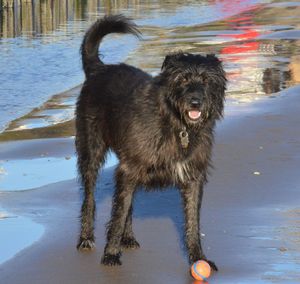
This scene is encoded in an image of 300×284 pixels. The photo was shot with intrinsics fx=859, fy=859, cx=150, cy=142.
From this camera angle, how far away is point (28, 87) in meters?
16.0

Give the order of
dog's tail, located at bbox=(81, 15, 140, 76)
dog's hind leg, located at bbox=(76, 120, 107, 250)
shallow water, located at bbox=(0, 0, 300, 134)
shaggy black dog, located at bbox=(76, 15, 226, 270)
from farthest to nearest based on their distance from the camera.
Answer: shallow water, located at bbox=(0, 0, 300, 134) < dog's tail, located at bbox=(81, 15, 140, 76) < dog's hind leg, located at bbox=(76, 120, 107, 250) < shaggy black dog, located at bbox=(76, 15, 226, 270)

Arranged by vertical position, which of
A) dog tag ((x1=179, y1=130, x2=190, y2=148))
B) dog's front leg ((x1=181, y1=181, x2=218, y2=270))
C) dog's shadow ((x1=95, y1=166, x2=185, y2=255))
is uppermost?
dog tag ((x1=179, y1=130, x2=190, y2=148))

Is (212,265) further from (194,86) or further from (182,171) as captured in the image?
(194,86)

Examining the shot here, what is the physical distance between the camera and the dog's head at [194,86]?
5465 mm

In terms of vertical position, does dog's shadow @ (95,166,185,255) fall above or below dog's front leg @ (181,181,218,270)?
below

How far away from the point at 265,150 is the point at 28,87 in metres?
7.58

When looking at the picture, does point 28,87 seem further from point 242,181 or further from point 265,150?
point 242,181

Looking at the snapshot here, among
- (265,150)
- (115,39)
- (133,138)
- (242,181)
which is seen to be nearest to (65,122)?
(265,150)

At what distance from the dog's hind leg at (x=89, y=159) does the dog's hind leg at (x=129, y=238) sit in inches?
11.9

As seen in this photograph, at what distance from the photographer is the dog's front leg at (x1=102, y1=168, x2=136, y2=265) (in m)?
6.04

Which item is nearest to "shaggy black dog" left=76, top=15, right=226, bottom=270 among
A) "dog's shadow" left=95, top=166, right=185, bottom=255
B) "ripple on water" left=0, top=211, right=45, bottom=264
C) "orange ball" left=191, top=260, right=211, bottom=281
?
"orange ball" left=191, top=260, right=211, bottom=281

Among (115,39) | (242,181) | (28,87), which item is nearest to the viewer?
(242,181)

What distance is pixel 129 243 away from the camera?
633 cm

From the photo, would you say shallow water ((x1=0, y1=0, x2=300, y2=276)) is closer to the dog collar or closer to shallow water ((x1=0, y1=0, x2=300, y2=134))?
shallow water ((x1=0, y1=0, x2=300, y2=134))
